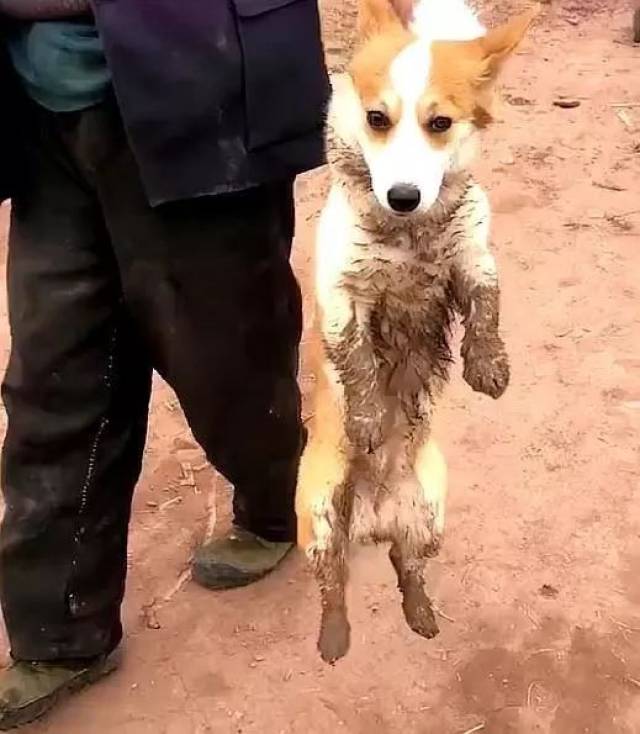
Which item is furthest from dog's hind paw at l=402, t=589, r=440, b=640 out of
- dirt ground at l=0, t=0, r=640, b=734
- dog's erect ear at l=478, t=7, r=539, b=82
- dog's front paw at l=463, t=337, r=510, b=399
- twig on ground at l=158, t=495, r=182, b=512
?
twig on ground at l=158, t=495, r=182, b=512

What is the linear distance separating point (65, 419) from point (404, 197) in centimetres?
113

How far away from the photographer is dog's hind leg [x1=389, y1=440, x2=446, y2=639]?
1.94 meters

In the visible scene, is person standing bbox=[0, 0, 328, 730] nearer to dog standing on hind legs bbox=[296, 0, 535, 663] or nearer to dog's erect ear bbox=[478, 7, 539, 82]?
dog standing on hind legs bbox=[296, 0, 535, 663]

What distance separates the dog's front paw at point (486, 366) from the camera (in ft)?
5.46

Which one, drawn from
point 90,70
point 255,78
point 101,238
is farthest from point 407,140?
point 101,238

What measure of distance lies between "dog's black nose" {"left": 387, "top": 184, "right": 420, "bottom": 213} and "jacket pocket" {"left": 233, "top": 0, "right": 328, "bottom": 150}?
0.58 meters

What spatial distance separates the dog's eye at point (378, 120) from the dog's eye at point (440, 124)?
5 cm

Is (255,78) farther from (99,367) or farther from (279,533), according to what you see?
(279,533)

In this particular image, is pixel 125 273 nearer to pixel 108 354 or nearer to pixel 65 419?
pixel 108 354

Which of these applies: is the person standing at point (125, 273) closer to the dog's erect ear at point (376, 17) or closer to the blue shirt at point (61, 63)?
the blue shirt at point (61, 63)

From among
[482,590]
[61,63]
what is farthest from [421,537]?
[482,590]

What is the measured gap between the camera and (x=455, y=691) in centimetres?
268

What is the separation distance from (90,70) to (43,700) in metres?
1.29

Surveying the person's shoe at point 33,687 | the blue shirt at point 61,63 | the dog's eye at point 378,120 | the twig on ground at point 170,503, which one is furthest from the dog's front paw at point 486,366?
the twig on ground at point 170,503
